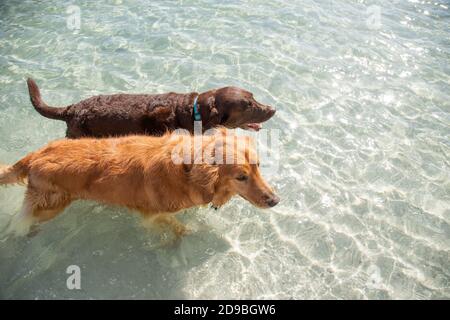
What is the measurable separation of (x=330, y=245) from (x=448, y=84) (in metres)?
4.39

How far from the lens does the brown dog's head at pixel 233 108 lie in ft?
15.0

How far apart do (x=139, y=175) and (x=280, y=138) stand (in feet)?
8.28

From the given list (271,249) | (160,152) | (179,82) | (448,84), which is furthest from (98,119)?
(448,84)

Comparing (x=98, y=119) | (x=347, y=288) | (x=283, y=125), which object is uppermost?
(x=98, y=119)

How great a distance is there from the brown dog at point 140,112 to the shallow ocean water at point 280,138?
36.9 inches

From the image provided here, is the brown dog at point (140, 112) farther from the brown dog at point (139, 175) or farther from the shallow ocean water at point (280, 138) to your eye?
the shallow ocean water at point (280, 138)

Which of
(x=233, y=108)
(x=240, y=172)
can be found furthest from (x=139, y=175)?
(x=233, y=108)

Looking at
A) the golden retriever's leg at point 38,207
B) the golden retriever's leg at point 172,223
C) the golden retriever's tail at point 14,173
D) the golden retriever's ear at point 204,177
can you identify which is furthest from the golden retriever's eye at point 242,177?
the golden retriever's tail at point 14,173

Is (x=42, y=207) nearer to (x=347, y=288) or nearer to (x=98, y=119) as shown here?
(x=98, y=119)

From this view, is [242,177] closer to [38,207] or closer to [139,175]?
[139,175]

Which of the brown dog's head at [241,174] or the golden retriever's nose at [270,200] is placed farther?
the golden retriever's nose at [270,200]

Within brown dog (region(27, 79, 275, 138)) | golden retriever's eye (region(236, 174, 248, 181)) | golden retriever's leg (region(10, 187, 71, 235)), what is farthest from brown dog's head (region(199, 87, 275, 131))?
golden retriever's leg (region(10, 187, 71, 235))

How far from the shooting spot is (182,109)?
450 centimetres

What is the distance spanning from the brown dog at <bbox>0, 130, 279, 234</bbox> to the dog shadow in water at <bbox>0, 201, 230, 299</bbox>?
0.49 meters
